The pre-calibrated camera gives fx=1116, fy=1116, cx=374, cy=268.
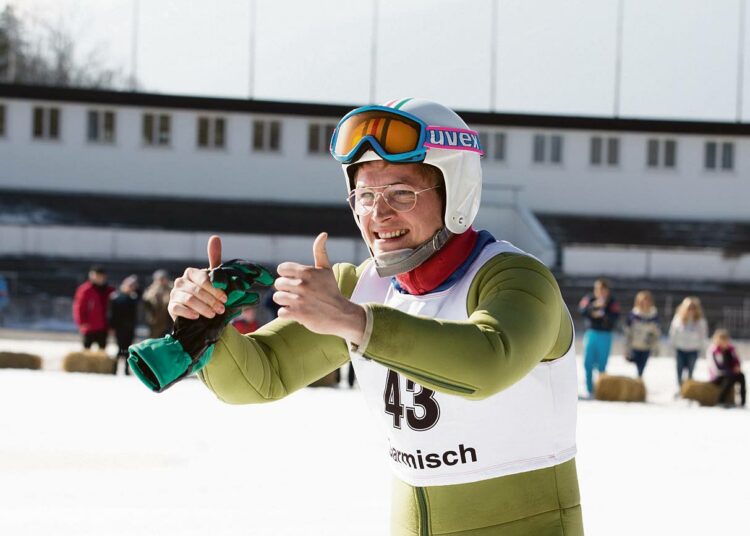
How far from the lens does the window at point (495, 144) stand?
44153 mm

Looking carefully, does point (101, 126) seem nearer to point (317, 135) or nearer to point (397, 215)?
point (317, 135)

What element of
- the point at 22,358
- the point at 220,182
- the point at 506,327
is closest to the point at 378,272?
the point at 506,327

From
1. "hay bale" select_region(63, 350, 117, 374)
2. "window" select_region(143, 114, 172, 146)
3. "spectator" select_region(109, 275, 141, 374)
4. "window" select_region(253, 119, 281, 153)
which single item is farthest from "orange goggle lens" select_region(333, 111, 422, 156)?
"window" select_region(143, 114, 172, 146)

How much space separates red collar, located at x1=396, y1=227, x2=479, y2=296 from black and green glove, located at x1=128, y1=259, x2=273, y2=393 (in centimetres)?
38

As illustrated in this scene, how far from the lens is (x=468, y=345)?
2.18 meters

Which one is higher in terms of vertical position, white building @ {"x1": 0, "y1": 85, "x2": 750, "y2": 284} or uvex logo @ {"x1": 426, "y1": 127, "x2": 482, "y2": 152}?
white building @ {"x1": 0, "y1": 85, "x2": 750, "y2": 284}

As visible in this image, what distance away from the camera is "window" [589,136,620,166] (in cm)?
4456

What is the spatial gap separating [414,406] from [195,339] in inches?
24.4

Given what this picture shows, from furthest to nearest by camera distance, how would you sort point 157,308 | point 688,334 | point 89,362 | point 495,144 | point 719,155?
point 719,155, point 495,144, point 157,308, point 89,362, point 688,334

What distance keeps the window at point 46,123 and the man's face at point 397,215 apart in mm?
42672

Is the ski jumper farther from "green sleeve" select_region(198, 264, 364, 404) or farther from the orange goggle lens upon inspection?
the orange goggle lens

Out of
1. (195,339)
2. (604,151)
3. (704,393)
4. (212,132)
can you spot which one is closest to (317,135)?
(212,132)

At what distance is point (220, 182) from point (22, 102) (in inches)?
326

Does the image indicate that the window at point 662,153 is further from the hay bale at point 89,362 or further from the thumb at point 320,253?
the thumb at point 320,253
